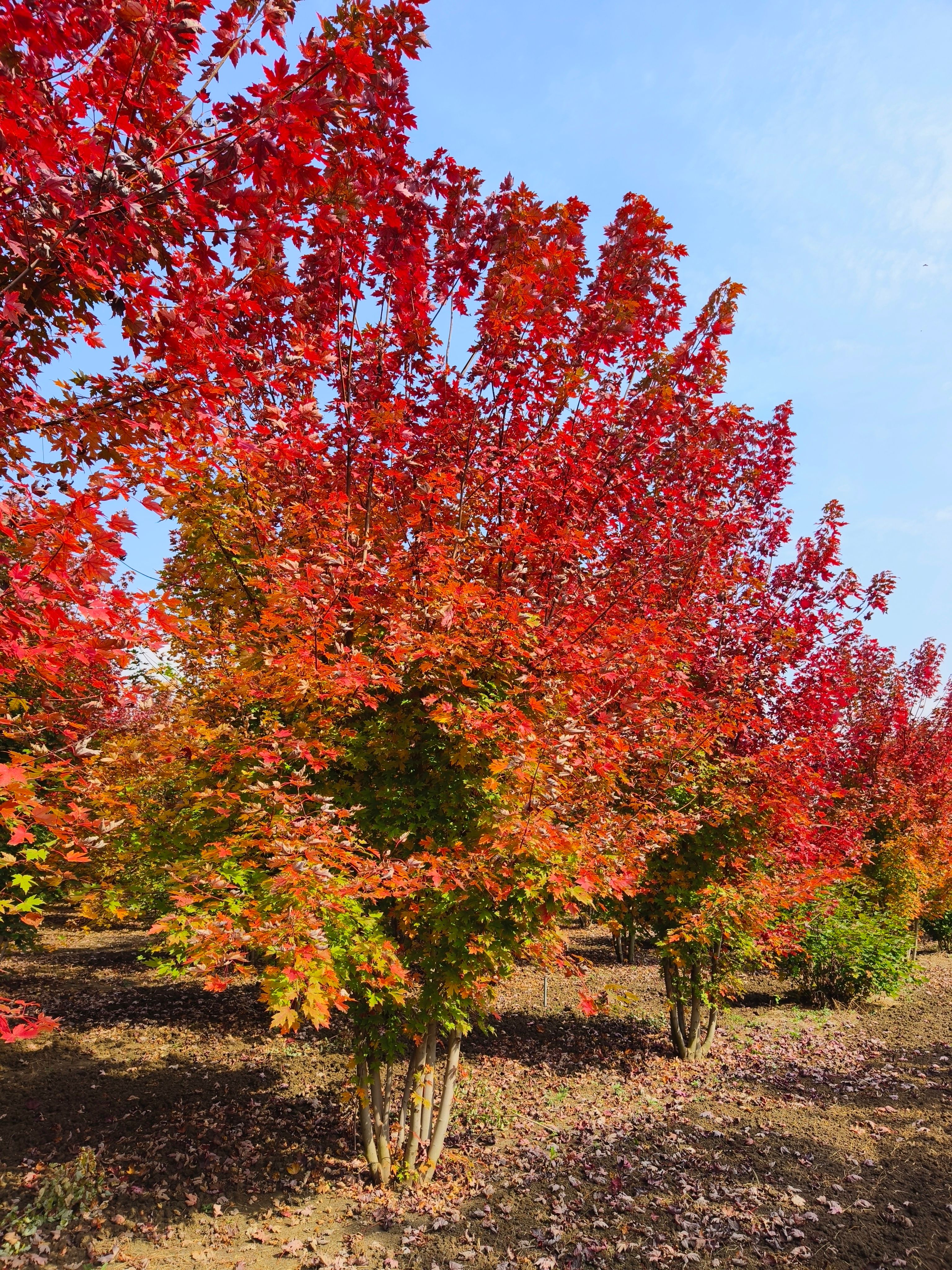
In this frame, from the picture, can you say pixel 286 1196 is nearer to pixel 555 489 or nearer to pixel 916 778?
pixel 555 489

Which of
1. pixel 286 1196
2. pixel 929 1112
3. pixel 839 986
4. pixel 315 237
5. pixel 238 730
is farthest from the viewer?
pixel 839 986

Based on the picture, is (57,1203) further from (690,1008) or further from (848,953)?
(848,953)

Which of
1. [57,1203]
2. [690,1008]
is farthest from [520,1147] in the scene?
[690,1008]

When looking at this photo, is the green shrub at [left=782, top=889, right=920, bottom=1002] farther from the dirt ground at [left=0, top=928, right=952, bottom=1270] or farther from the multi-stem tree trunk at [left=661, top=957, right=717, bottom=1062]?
the multi-stem tree trunk at [left=661, top=957, right=717, bottom=1062]

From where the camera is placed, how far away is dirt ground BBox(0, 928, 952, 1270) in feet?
14.9

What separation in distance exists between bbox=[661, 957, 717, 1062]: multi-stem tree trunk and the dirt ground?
1.00 feet

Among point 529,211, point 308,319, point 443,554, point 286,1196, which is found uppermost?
point 529,211

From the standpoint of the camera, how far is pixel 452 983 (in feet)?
14.9

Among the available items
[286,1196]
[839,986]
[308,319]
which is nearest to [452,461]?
[308,319]

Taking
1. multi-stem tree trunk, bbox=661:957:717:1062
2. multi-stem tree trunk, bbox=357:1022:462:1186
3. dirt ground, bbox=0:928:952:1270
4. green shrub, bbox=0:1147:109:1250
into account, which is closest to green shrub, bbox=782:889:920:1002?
dirt ground, bbox=0:928:952:1270

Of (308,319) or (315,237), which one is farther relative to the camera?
(308,319)

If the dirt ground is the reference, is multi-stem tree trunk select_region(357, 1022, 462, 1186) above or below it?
above

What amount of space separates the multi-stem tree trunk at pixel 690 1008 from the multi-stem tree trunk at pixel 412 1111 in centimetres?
402

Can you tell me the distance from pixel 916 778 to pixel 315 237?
53.3 ft
